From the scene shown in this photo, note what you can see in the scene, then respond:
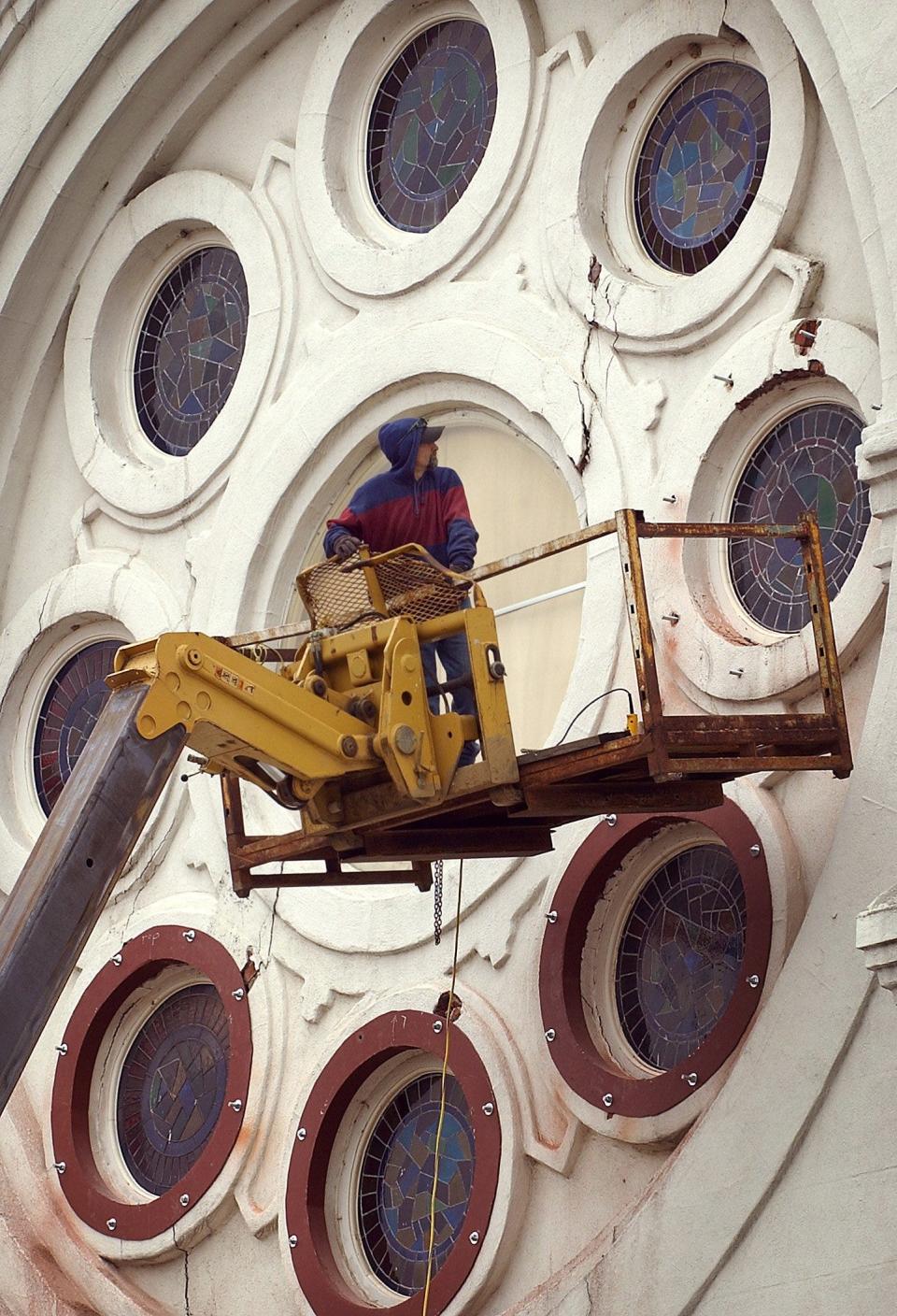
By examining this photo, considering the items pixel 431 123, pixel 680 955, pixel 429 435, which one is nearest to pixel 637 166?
pixel 431 123

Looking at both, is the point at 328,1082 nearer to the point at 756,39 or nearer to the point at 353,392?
the point at 353,392

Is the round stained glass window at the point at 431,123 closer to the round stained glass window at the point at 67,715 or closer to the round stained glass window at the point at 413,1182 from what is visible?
the round stained glass window at the point at 67,715

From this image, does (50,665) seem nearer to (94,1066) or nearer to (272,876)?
(94,1066)

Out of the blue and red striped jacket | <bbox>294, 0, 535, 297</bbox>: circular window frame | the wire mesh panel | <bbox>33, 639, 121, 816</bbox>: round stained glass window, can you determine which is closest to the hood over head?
the blue and red striped jacket

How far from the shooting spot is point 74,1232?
15.8 metres

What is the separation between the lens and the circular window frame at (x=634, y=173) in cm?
1370

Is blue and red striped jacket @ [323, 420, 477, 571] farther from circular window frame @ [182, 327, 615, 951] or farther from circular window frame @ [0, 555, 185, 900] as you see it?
circular window frame @ [0, 555, 185, 900]

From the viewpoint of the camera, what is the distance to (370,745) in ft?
39.5

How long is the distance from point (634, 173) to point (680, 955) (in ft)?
15.8

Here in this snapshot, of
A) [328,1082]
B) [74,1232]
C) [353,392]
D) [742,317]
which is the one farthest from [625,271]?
[74,1232]

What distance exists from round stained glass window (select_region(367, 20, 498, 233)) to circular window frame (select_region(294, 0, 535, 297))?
0.08 meters

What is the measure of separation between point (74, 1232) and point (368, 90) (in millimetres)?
7839

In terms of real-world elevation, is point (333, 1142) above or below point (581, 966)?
below

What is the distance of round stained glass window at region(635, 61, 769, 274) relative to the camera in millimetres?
14266
